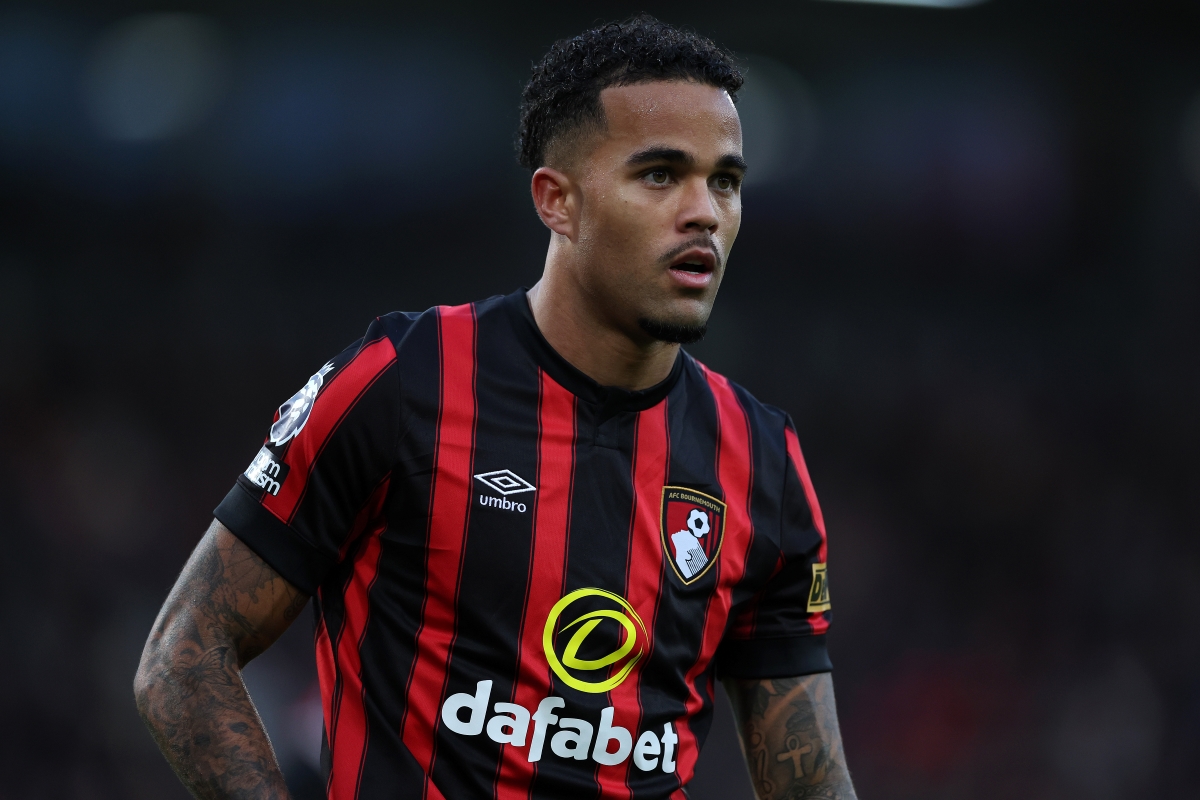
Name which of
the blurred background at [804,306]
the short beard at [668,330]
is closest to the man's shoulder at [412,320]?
the short beard at [668,330]

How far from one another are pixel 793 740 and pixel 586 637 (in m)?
0.49

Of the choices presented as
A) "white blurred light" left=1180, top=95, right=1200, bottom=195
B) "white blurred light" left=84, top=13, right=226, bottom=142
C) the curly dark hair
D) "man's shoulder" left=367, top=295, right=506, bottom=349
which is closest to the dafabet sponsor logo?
"man's shoulder" left=367, top=295, right=506, bottom=349

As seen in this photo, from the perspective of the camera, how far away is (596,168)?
206 centimetres

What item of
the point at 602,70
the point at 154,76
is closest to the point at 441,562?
the point at 602,70

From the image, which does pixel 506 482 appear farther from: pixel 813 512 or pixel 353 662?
pixel 813 512

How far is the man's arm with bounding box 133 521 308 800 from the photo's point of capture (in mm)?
1755

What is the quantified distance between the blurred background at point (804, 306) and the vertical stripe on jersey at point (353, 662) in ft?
13.4

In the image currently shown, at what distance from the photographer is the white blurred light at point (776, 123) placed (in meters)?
7.48

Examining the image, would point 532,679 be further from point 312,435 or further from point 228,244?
point 228,244

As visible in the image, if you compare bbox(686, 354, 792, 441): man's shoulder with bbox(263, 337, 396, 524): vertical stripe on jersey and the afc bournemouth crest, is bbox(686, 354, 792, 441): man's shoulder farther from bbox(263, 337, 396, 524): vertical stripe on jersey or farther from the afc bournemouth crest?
bbox(263, 337, 396, 524): vertical stripe on jersey

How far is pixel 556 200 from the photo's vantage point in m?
2.14

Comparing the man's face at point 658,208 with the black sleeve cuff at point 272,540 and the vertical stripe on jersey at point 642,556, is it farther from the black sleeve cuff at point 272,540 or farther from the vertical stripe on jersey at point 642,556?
the black sleeve cuff at point 272,540

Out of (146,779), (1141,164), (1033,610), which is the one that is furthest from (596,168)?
(1141,164)

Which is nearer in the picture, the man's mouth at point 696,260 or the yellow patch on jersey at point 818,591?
the man's mouth at point 696,260
